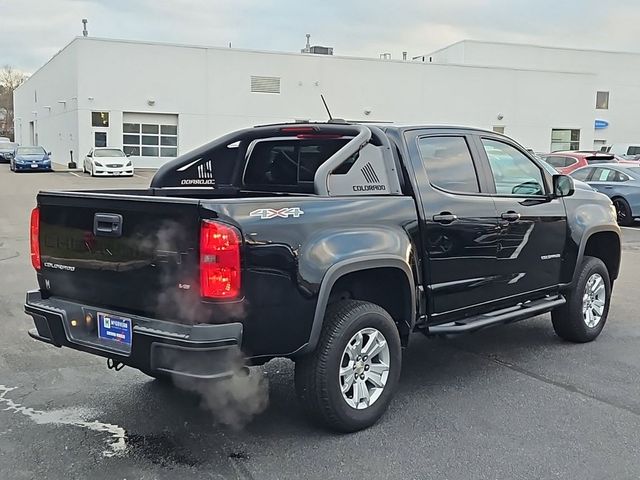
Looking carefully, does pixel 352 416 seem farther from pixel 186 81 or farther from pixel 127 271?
pixel 186 81

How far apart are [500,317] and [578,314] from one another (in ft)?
4.15

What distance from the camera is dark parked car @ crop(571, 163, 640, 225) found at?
1622 cm

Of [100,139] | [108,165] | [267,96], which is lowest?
[108,165]

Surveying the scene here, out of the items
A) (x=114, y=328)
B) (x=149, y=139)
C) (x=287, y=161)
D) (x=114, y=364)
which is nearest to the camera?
(x=114, y=328)

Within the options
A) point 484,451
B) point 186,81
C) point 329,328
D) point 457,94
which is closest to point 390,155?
point 329,328

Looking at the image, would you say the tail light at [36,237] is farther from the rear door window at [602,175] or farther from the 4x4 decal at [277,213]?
the rear door window at [602,175]

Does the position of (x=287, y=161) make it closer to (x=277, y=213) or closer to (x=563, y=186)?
(x=277, y=213)

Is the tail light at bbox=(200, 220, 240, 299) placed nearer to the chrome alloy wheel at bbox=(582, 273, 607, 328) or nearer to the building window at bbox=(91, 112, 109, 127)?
the chrome alloy wheel at bbox=(582, 273, 607, 328)

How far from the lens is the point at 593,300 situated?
6543mm

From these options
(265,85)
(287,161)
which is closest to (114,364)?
(287,161)

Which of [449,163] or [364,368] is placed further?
[449,163]

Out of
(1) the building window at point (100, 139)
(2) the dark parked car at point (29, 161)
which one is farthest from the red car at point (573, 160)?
(2) the dark parked car at point (29, 161)

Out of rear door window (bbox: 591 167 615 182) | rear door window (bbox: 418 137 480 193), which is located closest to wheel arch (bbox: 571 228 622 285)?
rear door window (bbox: 418 137 480 193)

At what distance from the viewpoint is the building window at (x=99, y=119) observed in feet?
126
